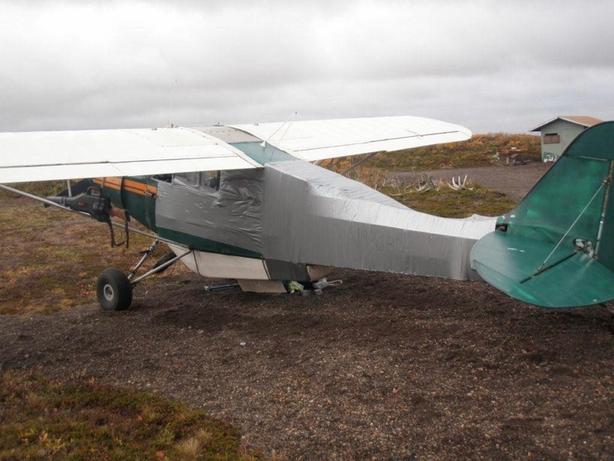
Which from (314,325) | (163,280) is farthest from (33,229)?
(314,325)

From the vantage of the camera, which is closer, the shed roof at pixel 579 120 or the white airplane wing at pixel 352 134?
the white airplane wing at pixel 352 134

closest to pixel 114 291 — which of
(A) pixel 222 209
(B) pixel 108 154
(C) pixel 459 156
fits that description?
(A) pixel 222 209

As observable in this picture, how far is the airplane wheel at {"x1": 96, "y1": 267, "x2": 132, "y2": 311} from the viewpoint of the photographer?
25.9ft

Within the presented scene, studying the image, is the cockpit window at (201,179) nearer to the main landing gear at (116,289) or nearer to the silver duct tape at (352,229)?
the silver duct tape at (352,229)

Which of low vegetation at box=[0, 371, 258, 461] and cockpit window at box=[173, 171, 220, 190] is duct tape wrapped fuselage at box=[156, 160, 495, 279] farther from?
low vegetation at box=[0, 371, 258, 461]

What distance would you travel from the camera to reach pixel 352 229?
615 cm

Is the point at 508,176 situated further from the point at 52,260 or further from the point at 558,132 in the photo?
the point at 52,260

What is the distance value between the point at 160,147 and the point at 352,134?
4034mm

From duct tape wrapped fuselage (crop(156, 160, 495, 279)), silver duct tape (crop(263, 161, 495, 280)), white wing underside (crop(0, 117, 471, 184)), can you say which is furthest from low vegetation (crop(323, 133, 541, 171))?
silver duct tape (crop(263, 161, 495, 280))

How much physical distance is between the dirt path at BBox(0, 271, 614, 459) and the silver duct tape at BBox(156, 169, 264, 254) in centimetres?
Result: 114

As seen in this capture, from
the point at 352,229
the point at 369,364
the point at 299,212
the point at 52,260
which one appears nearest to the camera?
the point at 369,364

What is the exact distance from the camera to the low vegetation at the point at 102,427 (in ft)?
13.0

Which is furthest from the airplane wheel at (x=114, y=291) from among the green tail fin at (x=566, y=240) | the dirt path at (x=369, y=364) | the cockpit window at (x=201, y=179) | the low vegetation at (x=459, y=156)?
the low vegetation at (x=459, y=156)

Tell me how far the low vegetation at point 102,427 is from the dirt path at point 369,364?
0.24 meters
